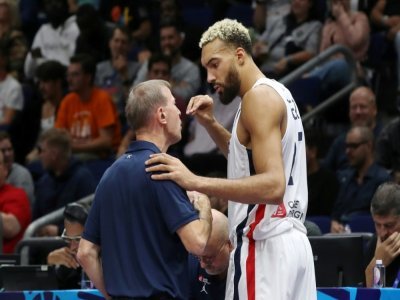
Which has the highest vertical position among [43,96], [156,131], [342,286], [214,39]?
[43,96]

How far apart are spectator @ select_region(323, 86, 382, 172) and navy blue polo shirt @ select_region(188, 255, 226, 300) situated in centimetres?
511

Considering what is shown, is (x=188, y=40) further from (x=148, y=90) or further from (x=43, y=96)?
(x=148, y=90)

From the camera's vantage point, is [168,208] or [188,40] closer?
[168,208]

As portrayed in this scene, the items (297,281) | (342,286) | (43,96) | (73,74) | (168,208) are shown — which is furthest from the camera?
(43,96)

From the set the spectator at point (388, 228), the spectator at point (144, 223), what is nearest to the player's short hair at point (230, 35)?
the spectator at point (144, 223)

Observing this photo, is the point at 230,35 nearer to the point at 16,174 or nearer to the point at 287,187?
the point at 287,187

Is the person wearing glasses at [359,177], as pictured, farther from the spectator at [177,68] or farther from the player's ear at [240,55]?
the player's ear at [240,55]

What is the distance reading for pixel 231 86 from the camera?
18.9 feet

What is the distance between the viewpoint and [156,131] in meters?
5.47

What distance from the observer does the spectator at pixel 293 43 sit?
12422mm

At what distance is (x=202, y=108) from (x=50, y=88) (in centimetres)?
710

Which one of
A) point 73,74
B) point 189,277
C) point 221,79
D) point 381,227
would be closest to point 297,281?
point 189,277

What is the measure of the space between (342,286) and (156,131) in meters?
1.98

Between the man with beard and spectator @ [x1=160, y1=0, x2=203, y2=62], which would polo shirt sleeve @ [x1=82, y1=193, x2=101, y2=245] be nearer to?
the man with beard
